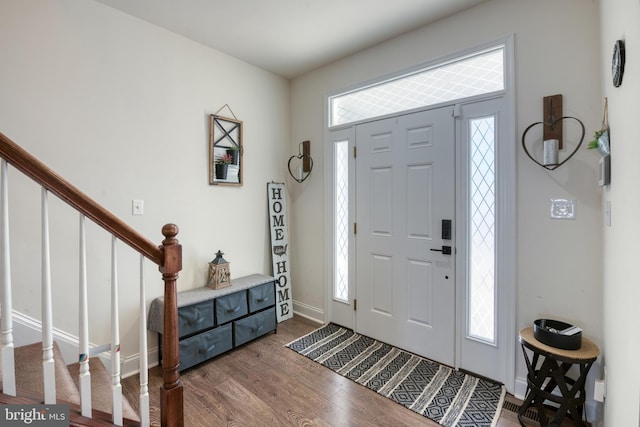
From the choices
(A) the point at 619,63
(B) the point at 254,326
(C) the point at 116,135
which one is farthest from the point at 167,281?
(A) the point at 619,63

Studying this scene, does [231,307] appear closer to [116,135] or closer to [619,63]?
[116,135]

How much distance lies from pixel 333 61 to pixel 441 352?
297 cm

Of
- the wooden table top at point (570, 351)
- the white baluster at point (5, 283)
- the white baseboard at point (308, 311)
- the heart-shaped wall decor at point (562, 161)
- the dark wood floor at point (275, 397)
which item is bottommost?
the dark wood floor at point (275, 397)

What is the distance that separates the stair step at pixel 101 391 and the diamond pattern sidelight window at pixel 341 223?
6.61ft

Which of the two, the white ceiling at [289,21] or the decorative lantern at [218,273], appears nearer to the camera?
the white ceiling at [289,21]

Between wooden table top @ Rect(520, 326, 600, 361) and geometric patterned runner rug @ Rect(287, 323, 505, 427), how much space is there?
539 millimetres

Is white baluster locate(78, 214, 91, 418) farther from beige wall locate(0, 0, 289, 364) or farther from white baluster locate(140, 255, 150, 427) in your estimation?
beige wall locate(0, 0, 289, 364)

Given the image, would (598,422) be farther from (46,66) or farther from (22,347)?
(46,66)

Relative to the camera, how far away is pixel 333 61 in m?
3.14

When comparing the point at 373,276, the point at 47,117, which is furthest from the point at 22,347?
the point at 373,276

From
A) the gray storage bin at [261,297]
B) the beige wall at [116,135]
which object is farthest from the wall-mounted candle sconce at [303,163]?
the gray storage bin at [261,297]

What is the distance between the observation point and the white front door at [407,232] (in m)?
2.41

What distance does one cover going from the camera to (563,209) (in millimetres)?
1921

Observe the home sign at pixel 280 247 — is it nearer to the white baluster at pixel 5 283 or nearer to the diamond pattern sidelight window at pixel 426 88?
the diamond pattern sidelight window at pixel 426 88
